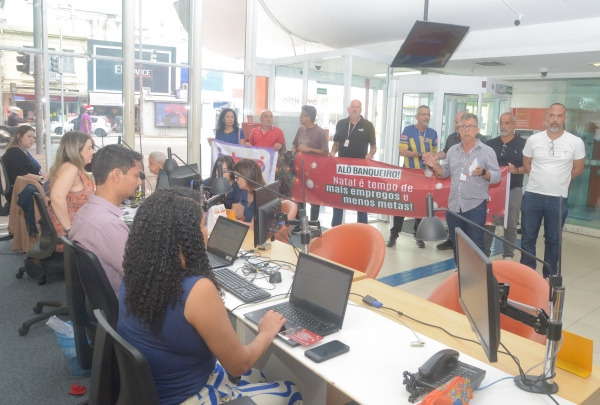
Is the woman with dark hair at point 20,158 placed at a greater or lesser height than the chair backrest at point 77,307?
greater

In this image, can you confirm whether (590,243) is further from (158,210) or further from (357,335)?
(158,210)

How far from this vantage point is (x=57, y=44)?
20.7 feet

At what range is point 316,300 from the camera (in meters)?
2.04

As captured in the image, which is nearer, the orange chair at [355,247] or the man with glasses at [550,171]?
the orange chair at [355,247]

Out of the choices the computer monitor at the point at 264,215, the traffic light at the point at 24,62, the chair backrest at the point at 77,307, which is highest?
the traffic light at the point at 24,62

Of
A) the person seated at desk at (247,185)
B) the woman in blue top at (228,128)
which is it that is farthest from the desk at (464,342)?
the woman in blue top at (228,128)

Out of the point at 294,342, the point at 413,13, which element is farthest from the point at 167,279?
the point at 413,13

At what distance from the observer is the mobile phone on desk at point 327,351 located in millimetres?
1684

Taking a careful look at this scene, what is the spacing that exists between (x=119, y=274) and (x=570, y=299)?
12.7ft

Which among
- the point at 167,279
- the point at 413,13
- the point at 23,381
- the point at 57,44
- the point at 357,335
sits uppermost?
the point at 413,13

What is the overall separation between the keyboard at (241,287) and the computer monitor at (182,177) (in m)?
1.33

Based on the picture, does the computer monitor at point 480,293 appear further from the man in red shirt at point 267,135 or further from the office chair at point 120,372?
the man in red shirt at point 267,135

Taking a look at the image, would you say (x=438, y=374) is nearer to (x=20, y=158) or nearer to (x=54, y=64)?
(x=20, y=158)

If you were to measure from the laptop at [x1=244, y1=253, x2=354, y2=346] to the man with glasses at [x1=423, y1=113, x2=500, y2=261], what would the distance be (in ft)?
6.96
